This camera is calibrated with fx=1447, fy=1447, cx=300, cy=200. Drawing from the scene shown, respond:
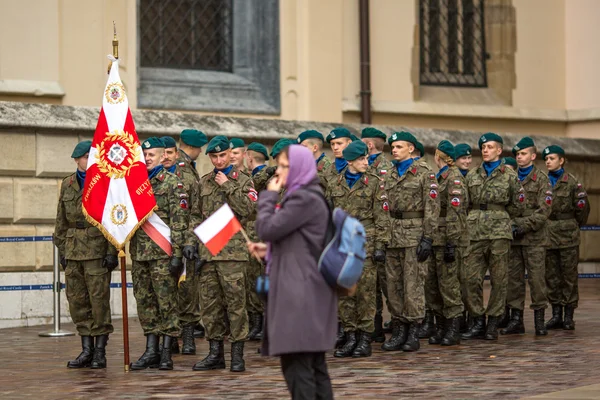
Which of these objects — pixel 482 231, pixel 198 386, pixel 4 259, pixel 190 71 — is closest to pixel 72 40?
pixel 190 71

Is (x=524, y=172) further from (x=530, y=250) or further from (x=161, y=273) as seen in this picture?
(x=161, y=273)

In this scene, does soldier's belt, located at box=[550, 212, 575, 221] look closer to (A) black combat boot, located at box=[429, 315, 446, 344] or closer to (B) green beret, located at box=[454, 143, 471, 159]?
(B) green beret, located at box=[454, 143, 471, 159]

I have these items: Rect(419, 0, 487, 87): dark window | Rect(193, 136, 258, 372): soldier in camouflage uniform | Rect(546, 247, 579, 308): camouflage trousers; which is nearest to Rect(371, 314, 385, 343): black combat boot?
Rect(546, 247, 579, 308): camouflage trousers

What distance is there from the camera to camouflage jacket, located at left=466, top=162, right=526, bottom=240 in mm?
14555

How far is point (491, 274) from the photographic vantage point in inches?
574

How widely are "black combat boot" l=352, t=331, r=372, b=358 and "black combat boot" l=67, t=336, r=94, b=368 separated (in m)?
2.37

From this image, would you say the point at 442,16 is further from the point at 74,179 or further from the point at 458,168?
the point at 74,179

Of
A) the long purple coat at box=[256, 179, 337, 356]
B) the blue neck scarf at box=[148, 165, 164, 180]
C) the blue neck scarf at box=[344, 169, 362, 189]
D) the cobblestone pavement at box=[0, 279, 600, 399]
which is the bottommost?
the cobblestone pavement at box=[0, 279, 600, 399]

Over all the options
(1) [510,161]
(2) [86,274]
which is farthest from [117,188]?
(1) [510,161]

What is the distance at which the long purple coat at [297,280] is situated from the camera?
8.57 m

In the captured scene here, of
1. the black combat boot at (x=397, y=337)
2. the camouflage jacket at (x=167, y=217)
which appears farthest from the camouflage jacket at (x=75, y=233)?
the black combat boot at (x=397, y=337)

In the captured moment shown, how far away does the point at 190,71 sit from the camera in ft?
69.3

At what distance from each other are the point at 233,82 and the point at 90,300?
9.39 metres

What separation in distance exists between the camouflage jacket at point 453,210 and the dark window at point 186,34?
746cm
